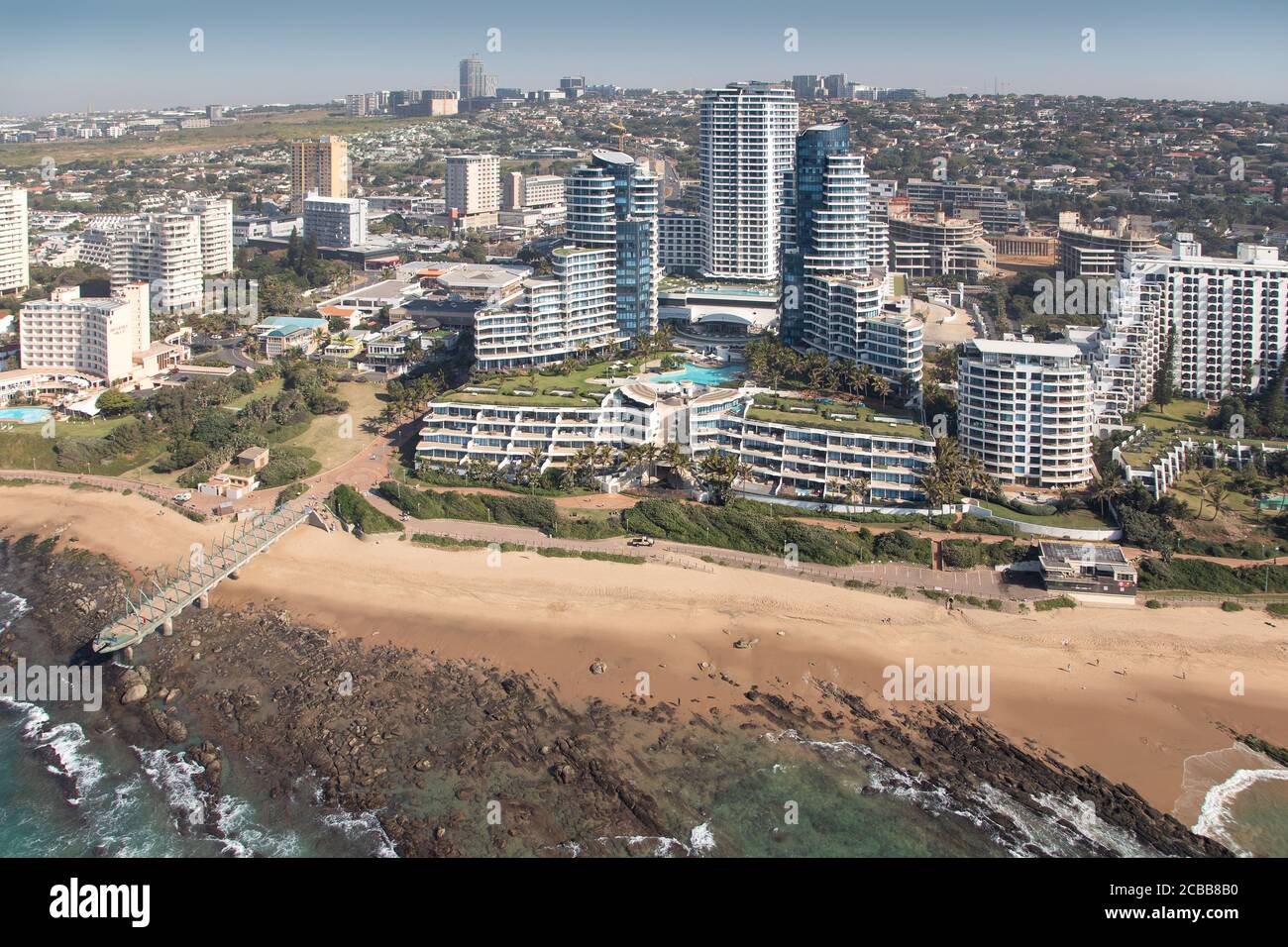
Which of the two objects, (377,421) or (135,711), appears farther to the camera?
(377,421)

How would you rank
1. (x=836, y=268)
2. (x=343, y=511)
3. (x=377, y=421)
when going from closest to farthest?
(x=343, y=511) → (x=377, y=421) → (x=836, y=268)

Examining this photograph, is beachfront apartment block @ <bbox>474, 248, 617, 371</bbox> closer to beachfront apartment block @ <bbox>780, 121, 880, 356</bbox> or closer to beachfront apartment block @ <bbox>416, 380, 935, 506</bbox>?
beachfront apartment block @ <bbox>416, 380, 935, 506</bbox>

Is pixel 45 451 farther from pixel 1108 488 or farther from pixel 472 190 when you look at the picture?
pixel 472 190

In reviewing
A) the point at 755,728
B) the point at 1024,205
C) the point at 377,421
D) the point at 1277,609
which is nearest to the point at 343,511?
the point at 377,421

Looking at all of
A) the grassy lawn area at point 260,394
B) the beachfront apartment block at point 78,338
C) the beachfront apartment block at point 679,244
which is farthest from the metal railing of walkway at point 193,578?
the beachfront apartment block at point 679,244

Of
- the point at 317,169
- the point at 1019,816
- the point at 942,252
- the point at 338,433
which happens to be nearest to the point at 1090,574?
the point at 1019,816

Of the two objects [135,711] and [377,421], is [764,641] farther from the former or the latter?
[377,421]
